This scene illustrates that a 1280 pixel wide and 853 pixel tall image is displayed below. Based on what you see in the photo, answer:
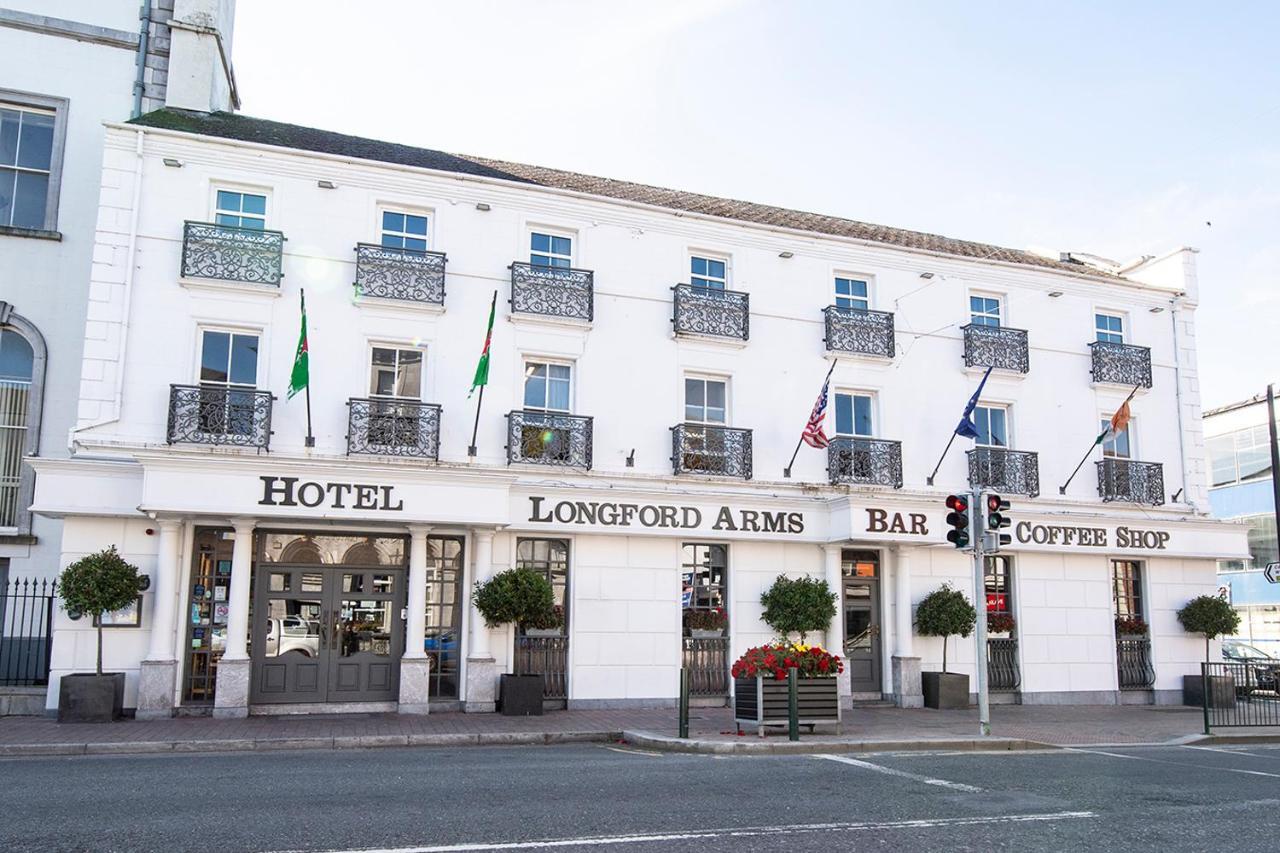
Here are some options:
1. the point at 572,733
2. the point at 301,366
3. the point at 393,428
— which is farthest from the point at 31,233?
the point at 572,733

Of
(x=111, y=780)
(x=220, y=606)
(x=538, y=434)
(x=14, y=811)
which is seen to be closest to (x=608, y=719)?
(x=538, y=434)

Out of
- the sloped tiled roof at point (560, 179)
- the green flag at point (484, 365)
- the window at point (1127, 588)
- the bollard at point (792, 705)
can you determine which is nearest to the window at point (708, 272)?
the sloped tiled roof at point (560, 179)

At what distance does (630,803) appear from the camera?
8883 millimetres

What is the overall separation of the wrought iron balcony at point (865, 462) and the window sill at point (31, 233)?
15.3 meters

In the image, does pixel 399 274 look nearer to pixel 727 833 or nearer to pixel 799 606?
pixel 799 606

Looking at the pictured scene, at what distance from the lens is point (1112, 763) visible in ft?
40.8

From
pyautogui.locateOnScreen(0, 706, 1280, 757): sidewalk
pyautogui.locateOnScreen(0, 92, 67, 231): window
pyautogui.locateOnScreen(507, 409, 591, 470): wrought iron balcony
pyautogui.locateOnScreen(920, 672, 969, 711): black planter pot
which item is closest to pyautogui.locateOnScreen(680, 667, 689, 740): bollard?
pyautogui.locateOnScreen(0, 706, 1280, 757): sidewalk

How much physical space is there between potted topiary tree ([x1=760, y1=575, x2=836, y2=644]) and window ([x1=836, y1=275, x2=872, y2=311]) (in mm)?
6096

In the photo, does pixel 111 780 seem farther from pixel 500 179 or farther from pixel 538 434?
pixel 500 179

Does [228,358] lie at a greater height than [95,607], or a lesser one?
greater

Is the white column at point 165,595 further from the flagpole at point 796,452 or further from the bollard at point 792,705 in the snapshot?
the flagpole at point 796,452

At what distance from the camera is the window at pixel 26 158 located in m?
19.8

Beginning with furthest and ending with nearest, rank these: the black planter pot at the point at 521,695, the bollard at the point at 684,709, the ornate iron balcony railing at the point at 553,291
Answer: the ornate iron balcony railing at the point at 553,291 → the black planter pot at the point at 521,695 → the bollard at the point at 684,709

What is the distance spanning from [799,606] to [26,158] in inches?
669
